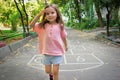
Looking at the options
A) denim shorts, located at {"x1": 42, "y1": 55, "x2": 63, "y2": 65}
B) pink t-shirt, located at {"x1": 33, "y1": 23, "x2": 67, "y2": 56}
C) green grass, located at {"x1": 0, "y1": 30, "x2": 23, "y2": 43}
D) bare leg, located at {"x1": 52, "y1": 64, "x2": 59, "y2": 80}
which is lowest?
green grass, located at {"x1": 0, "y1": 30, "x2": 23, "y2": 43}

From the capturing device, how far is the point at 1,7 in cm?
3475

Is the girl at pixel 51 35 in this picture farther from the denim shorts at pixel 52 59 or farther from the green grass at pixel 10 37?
the green grass at pixel 10 37

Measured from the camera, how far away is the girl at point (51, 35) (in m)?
5.73

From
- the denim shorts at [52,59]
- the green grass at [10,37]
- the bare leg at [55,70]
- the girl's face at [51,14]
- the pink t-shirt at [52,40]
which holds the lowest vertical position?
the green grass at [10,37]

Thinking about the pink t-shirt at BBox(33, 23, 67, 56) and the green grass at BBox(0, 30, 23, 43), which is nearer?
the pink t-shirt at BBox(33, 23, 67, 56)

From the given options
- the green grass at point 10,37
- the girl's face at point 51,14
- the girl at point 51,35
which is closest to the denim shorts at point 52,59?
the girl at point 51,35

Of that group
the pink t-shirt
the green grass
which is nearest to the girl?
the pink t-shirt

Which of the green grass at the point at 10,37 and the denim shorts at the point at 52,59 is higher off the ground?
the denim shorts at the point at 52,59

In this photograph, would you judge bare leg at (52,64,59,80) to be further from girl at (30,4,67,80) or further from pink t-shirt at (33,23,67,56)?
pink t-shirt at (33,23,67,56)

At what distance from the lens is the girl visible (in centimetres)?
573

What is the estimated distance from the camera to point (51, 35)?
5.74 m

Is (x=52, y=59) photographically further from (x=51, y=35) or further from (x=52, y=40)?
(x=51, y=35)

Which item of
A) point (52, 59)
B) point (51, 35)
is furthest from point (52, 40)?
point (52, 59)

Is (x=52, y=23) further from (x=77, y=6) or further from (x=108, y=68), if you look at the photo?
(x=77, y=6)
